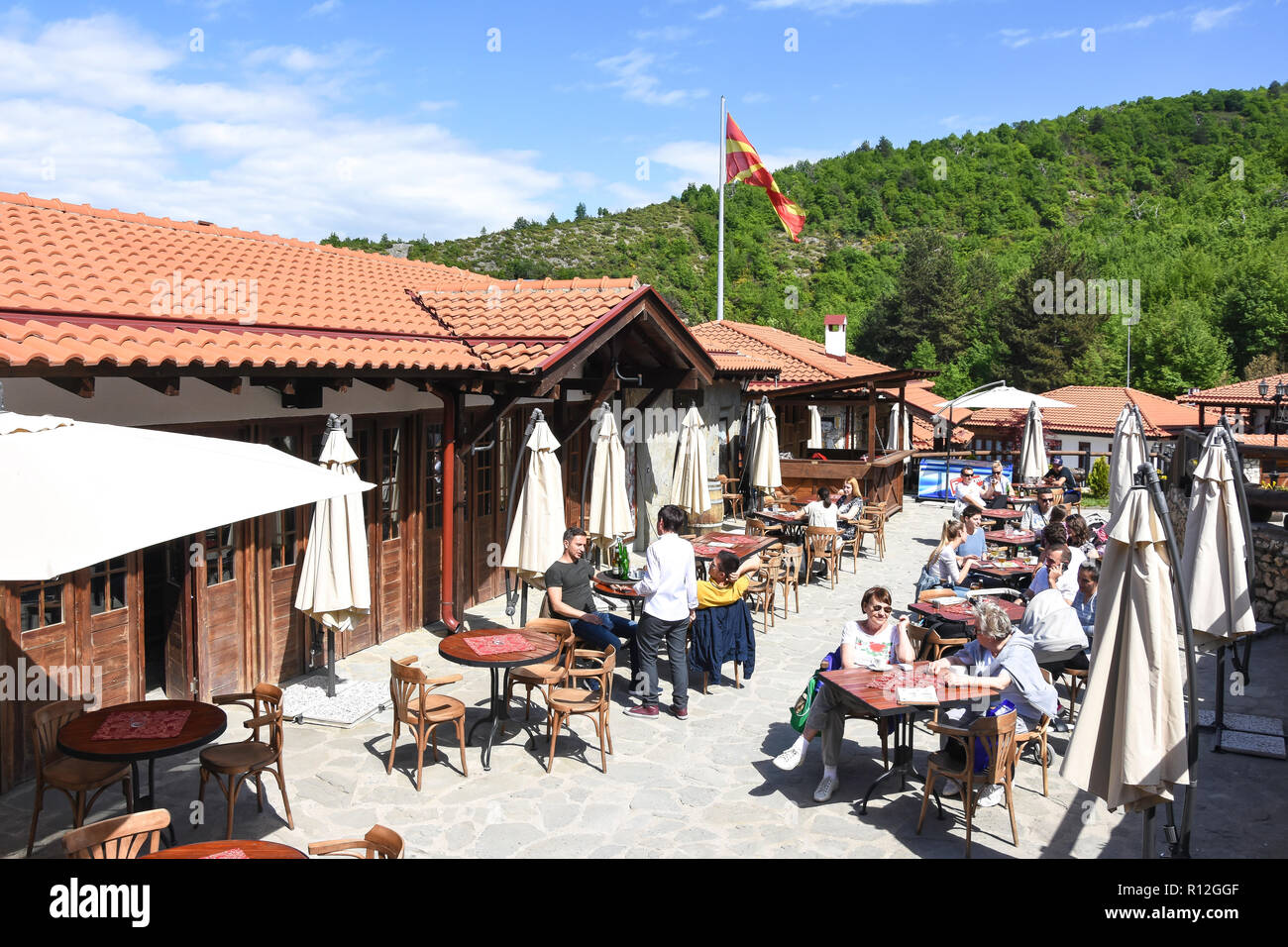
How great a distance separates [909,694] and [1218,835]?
2118 millimetres

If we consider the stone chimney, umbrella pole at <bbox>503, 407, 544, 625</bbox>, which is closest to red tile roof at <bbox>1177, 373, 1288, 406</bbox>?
the stone chimney

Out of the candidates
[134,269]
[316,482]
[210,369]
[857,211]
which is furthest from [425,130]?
[857,211]

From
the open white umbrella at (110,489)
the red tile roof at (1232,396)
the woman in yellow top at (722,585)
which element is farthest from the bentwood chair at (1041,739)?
the red tile roof at (1232,396)

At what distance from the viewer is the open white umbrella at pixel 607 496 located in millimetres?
11039

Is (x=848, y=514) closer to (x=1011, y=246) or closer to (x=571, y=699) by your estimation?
(x=571, y=699)

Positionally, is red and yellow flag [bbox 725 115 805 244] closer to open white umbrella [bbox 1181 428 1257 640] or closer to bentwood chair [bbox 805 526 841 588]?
bentwood chair [bbox 805 526 841 588]

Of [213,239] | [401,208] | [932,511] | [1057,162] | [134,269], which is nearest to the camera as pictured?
[134,269]

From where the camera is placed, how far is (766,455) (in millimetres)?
16906

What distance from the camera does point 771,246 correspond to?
72.5 metres

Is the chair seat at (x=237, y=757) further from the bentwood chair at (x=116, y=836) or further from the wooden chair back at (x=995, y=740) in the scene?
the wooden chair back at (x=995, y=740)

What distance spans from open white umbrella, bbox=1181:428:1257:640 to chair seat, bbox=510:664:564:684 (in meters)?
4.84

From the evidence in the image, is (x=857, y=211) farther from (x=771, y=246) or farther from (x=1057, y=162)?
Result: (x=1057, y=162)

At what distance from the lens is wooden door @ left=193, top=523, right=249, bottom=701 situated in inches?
293

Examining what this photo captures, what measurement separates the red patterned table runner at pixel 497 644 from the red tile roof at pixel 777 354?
1361 cm
